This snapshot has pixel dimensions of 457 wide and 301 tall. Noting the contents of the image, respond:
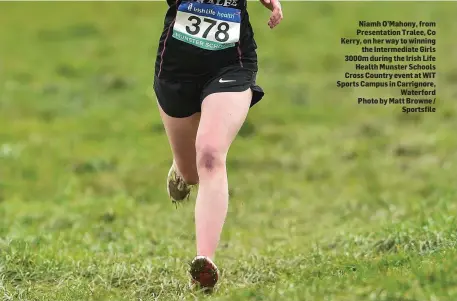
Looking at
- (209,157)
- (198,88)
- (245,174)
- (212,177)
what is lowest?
(245,174)

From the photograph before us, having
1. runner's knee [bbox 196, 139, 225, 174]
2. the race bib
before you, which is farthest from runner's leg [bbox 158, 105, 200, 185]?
runner's knee [bbox 196, 139, 225, 174]

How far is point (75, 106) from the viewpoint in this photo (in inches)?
647

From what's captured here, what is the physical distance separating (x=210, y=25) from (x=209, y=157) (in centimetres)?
86

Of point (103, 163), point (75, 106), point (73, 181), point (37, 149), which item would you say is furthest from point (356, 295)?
point (75, 106)

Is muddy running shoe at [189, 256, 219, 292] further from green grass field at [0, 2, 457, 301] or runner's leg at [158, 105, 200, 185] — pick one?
runner's leg at [158, 105, 200, 185]

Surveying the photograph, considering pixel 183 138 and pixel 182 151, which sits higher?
pixel 183 138

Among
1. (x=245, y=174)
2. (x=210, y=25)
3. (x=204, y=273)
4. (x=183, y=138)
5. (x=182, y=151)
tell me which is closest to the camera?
(x=204, y=273)

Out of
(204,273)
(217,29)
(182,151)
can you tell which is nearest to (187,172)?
(182,151)

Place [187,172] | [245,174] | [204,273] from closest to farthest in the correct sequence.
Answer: [204,273] → [187,172] → [245,174]

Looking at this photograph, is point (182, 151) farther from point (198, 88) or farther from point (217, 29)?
point (217, 29)

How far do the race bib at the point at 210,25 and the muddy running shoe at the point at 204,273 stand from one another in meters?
1.39

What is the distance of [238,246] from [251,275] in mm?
1732

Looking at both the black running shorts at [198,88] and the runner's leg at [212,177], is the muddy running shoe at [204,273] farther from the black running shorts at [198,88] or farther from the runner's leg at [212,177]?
the black running shorts at [198,88]

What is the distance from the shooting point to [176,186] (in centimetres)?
816
